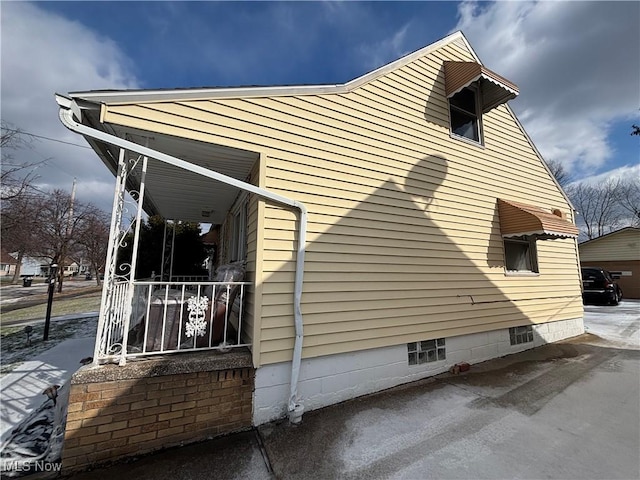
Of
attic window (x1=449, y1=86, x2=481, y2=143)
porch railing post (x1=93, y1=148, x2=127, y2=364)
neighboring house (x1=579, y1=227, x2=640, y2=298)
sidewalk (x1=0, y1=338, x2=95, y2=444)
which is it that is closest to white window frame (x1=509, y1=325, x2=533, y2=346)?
attic window (x1=449, y1=86, x2=481, y2=143)

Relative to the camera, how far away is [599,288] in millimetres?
12688

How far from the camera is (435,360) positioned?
475 cm

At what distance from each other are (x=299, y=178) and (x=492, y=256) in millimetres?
4545

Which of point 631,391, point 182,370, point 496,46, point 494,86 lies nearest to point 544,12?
point 496,46

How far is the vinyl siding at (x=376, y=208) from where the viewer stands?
136 inches

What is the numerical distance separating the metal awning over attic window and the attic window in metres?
0.20

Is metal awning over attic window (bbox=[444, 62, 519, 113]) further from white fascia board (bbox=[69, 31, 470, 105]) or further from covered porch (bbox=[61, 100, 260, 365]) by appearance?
covered porch (bbox=[61, 100, 260, 365])

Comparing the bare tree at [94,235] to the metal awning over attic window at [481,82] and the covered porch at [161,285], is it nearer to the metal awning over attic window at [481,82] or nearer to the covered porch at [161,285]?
the covered porch at [161,285]

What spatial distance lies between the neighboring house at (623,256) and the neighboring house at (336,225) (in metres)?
15.3

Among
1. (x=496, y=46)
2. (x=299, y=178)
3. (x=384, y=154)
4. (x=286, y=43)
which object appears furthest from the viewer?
(x=496, y=46)

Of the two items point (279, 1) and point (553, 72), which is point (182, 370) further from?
point (553, 72)

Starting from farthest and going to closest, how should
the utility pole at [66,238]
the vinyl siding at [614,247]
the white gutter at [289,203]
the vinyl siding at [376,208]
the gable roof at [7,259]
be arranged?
the gable roof at [7,259]
the utility pole at [66,238]
the vinyl siding at [614,247]
the vinyl siding at [376,208]
the white gutter at [289,203]

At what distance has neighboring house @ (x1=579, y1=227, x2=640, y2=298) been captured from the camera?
15.5 metres

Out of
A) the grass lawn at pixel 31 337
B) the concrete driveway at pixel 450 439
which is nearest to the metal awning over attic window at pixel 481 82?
the concrete driveway at pixel 450 439
